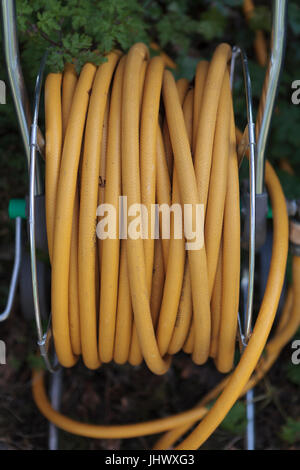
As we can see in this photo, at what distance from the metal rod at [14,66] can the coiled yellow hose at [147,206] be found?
6 centimetres

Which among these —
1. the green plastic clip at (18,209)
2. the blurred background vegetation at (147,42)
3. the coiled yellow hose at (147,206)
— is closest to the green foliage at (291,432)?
the blurred background vegetation at (147,42)

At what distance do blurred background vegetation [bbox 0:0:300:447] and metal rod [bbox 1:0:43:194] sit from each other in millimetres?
157

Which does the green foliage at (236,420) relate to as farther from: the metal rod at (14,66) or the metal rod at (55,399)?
the metal rod at (14,66)

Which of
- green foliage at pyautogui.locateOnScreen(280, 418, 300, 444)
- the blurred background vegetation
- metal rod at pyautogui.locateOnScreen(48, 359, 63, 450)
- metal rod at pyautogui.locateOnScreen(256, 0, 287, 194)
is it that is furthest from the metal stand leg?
metal rod at pyautogui.locateOnScreen(256, 0, 287, 194)

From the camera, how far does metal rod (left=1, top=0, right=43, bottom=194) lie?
100 centimetres

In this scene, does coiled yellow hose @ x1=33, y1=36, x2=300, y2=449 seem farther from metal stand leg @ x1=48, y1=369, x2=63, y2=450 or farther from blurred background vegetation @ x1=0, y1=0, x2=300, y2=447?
metal stand leg @ x1=48, y1=369, x2=63, y2=450

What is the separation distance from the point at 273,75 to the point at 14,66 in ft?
1.81

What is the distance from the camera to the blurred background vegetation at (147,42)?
123 centimetres

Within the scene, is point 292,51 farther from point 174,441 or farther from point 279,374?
point 174,441

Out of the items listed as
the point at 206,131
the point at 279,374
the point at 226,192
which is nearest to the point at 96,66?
the point at 206,131

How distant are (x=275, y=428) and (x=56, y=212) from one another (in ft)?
3.79

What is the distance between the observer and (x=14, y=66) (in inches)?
41.1

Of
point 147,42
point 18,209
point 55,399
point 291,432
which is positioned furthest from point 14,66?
point 291,432

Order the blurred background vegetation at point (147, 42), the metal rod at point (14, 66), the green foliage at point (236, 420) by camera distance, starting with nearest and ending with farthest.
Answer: the metal rod at point (14, 66)
the blurred background vegetation at point (147, 42)
the green foliage at point (236, 420)
